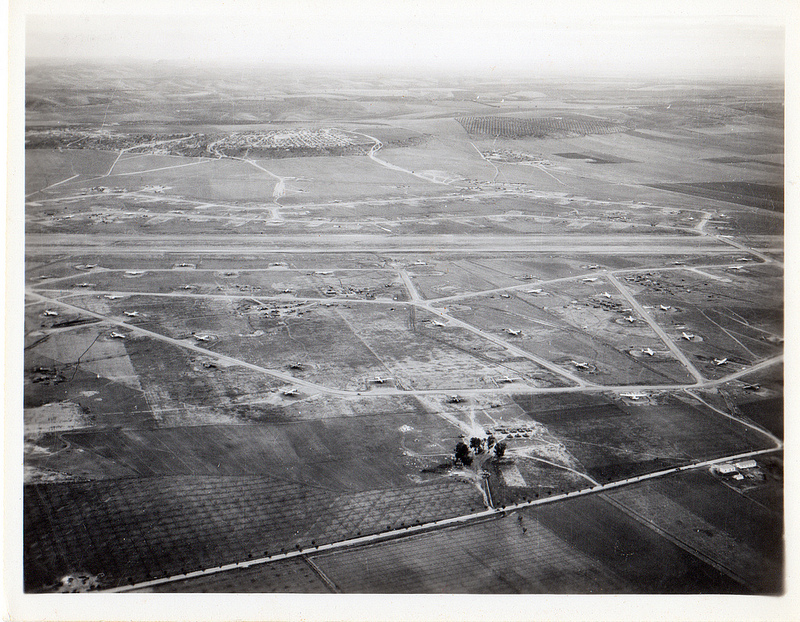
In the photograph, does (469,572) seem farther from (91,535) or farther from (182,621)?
(91,535)

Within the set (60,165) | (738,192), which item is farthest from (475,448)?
(60,165)

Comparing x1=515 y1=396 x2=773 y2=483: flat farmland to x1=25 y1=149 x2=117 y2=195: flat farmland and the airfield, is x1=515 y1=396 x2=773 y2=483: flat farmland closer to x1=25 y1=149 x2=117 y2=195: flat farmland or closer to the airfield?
the airfield

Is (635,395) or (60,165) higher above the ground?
(60,165)

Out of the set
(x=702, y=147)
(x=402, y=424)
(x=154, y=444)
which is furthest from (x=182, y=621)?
(x=702, y=147)

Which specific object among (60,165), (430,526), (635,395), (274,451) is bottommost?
(430,526)

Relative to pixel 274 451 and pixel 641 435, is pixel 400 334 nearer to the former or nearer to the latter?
pixel 274 451

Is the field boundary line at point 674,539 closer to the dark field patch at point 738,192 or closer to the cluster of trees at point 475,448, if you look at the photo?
the cluster of trees at point 475,448

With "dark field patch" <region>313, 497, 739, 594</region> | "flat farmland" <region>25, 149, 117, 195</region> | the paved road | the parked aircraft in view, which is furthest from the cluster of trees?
"flat farmland" <region>25, 149, 117, 195</region>
